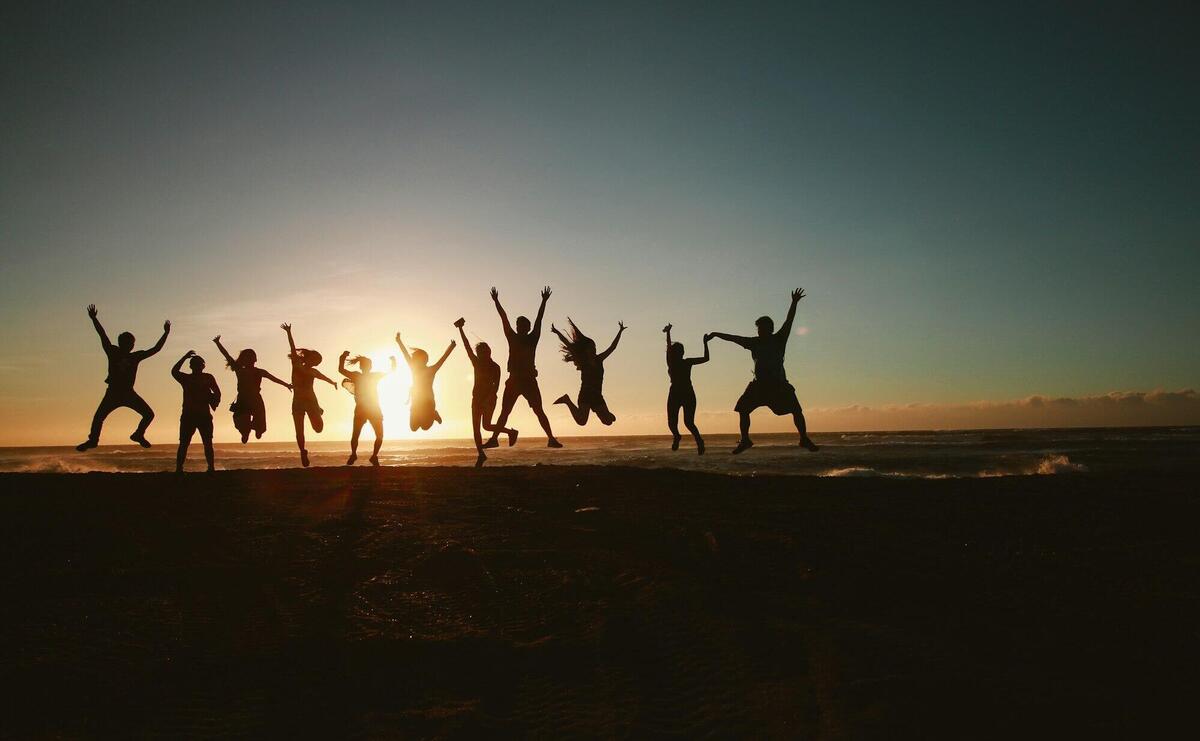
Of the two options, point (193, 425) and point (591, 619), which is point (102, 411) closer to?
point (193, 425)

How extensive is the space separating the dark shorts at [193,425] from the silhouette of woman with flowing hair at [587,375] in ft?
26.5

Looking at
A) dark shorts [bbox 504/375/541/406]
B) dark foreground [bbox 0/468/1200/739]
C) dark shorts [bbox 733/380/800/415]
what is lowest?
dark foreground [bbox 0/468/1200/739]

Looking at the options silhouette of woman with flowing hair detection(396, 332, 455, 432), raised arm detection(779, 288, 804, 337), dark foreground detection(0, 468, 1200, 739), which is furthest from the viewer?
silhouette of woman with flowing hair detection(396, 332, 455, 432)

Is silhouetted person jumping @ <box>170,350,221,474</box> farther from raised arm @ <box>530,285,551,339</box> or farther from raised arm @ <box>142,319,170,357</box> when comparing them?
raised arm @ <box>530,285,551,339</box>

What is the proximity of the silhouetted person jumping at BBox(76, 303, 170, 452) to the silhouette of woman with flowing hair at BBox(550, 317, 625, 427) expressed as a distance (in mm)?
7738

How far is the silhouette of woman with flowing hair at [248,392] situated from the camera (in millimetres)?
14695

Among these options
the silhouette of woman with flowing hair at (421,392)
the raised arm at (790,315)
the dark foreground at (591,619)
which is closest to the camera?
the dark foreground at (591,619)

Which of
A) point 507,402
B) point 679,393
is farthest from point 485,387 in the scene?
point 679,393

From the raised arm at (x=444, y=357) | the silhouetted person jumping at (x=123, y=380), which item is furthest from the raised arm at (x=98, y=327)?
the raised arm at (x=444, y=357)

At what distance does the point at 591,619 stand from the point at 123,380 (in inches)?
403

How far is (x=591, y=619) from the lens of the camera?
8.30 m

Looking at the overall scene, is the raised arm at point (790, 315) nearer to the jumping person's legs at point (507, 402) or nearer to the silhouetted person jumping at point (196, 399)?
the jumping person's legs at point (507, 402)

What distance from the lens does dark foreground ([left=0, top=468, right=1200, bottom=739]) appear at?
6398 millimetres

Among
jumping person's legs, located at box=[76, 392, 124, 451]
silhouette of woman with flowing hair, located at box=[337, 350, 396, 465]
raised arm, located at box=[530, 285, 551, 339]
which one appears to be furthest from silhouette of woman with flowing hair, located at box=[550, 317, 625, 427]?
jumping person's legs, located at box=[76, 392, 124, 451]
